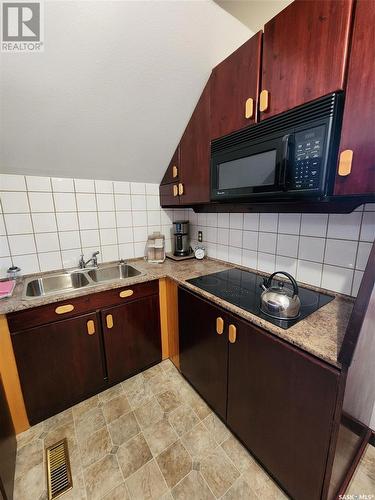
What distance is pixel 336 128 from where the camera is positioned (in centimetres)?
81

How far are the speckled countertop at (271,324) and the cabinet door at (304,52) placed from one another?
960 millimetres

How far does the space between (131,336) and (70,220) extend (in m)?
1.08

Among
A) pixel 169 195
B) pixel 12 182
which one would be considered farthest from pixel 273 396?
pixel 12 182

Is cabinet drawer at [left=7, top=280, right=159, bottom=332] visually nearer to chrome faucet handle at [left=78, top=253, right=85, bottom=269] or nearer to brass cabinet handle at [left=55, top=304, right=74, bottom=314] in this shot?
brass cabinet handle at [left=55, top=304, right=74, bottom=314]

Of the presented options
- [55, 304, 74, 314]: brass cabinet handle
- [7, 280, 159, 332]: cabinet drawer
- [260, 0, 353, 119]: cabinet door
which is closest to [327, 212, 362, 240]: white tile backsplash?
[260, 0, 353, 119]: cabinet door

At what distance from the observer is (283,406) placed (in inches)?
37.0

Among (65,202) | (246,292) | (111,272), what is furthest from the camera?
(111,272)

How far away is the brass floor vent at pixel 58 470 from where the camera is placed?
1.04 metres

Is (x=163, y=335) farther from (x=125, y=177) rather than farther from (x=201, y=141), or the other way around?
(x=201, y=141)

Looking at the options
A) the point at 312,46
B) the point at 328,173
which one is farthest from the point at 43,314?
the point at 312,46

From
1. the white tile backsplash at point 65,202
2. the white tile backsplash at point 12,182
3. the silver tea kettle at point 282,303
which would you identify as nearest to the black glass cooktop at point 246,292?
the silver tea kettle at point 282,303

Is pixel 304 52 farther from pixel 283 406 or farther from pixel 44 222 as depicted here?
pixel 44 222

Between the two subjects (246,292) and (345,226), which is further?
(246,292)

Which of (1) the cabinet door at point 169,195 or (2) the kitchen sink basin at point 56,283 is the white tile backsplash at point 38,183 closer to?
(2) the kitchen sink basin at point 56,283
